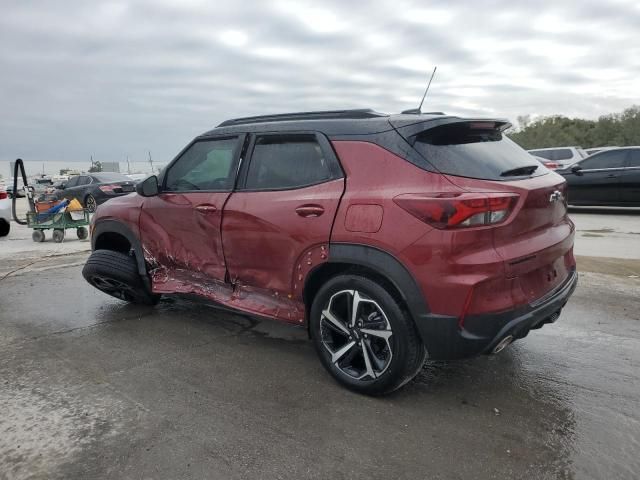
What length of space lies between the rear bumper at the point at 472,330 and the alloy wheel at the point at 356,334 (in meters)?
0.26

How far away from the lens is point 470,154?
299 cm

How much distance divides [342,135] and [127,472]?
2.25 meters

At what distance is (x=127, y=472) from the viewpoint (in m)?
2.43

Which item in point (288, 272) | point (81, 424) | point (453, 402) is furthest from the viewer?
point (288, 272)

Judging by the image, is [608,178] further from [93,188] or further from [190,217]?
[93,188]

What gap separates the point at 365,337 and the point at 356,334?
0.20 ft

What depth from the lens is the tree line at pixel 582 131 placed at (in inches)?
1686

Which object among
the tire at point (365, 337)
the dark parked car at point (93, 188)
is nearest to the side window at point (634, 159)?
the tire at point (365, 337)

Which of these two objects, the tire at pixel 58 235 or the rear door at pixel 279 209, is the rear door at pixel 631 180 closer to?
the rear door at pixel 279 209

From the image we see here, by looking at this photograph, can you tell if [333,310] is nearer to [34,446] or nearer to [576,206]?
[34,446]

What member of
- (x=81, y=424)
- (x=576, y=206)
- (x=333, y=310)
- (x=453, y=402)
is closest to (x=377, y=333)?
(x=333, y=310)

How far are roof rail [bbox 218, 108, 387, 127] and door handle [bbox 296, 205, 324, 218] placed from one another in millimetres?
672

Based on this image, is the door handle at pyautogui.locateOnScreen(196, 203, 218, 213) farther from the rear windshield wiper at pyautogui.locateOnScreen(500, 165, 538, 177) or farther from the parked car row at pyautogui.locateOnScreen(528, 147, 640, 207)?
the parked car row at pyautogui.locateOnScreen(528, 147, 640, 207)

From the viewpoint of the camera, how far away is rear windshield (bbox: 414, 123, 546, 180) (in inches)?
113
